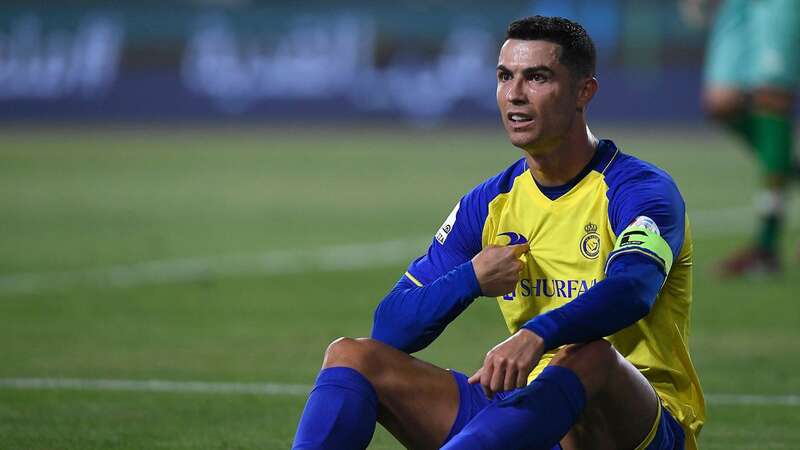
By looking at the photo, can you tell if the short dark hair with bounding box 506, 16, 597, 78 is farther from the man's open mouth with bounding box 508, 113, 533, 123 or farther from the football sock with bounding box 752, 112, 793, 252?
the football sock with bounding box 752, 112, 793, 252

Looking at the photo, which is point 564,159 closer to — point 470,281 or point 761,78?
point 470,281

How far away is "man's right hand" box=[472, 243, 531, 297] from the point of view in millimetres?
4574

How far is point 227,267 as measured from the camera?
11.9m

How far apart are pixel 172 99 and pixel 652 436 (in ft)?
81.9

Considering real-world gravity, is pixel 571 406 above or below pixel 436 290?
below

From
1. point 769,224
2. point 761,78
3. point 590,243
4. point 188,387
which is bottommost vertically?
point 769,224

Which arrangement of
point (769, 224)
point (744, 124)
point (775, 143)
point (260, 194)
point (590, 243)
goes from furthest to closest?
point (260, 194), point (744, 124), point (775, 143), point (769, 224), point (590, 243)

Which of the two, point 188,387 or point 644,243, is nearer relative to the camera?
point 644,243

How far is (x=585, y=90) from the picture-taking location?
4754mm

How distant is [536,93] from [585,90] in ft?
0.62

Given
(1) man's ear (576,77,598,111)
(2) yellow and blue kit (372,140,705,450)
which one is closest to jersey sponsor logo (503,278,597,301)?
(2) yellow and blue kit (372,140,705,450)

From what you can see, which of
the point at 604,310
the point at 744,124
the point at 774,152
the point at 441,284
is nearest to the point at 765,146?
the point at 774,152

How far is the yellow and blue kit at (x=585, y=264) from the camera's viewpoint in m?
4.58

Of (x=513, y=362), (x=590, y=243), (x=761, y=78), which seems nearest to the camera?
(x=513, y=362)
